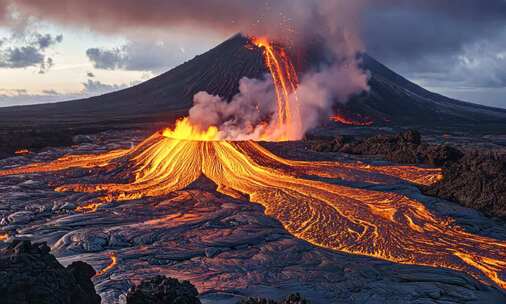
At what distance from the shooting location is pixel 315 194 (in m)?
21.4

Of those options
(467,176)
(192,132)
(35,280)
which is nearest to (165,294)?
(35,280)

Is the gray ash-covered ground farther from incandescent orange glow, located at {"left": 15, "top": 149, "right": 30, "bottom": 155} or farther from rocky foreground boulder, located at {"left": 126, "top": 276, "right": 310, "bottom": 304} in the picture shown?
incandescent orange glow, located at {"left": 15, "top": 149, "right": 30, "bottom": 155}

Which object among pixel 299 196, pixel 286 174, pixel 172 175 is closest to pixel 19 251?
pixel 299 196

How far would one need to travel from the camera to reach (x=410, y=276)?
12180mm

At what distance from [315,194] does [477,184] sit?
7.11m

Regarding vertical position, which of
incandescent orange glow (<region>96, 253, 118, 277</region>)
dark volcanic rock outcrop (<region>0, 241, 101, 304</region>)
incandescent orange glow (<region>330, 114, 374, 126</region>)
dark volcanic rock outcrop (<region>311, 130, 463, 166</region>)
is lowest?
incandescent orange glow (<region>96, 253, 118, 277</region>)

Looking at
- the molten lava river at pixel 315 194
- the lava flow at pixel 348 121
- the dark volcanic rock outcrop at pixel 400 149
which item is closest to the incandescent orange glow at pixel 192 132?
the dark volcanic rock outcrop at pixel 400 149

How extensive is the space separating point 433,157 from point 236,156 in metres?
12.7

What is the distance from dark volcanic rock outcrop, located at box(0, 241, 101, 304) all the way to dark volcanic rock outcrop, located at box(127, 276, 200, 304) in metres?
1.00

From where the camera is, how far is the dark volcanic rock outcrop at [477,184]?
63.9 ft

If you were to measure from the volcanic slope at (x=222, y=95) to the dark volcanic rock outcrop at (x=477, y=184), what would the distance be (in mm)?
66372

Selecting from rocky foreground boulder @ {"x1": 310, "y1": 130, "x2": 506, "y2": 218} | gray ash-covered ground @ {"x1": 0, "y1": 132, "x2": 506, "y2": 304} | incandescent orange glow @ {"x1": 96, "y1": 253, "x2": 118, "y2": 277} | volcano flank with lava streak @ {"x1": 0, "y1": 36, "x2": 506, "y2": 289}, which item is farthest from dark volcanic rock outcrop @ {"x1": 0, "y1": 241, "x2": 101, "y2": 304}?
rocky foreground boulder @ {"x1": 310, "y1": 130, "x2": 506, "y2": 218}

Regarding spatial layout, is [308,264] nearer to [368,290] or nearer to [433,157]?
[368,290]

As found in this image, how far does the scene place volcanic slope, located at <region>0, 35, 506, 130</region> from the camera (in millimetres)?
95537
